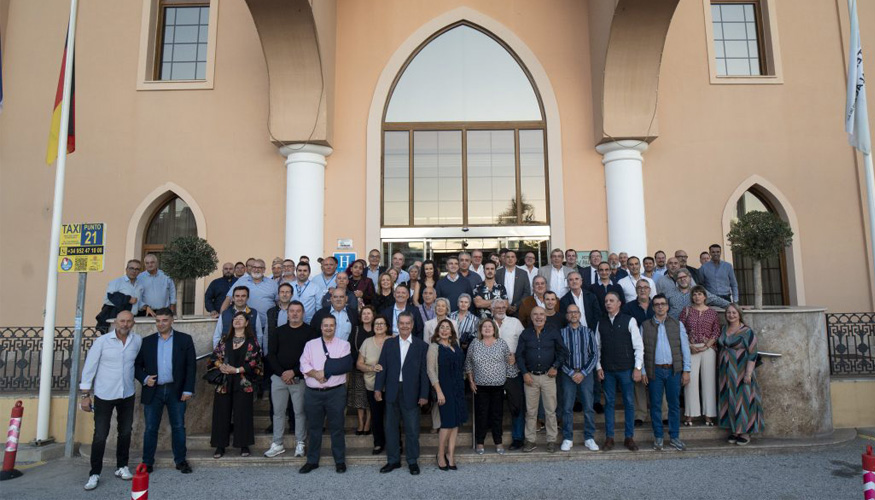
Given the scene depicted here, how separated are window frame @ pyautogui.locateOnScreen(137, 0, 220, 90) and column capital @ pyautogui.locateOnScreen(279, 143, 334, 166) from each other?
7.42 ft

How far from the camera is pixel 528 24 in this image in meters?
10.9

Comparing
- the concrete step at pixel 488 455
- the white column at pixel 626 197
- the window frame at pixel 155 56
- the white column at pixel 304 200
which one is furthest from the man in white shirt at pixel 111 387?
the white column at pixel 626 197

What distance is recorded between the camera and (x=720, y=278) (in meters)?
7.88

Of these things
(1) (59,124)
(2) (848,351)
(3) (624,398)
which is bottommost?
(3) (624,398)

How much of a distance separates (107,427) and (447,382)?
12.3 feet

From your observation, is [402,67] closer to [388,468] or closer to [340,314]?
[340,314]

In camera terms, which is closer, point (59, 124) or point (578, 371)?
point (578, 371)

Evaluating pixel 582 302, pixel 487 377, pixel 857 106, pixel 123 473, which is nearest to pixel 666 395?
pixel 582 302

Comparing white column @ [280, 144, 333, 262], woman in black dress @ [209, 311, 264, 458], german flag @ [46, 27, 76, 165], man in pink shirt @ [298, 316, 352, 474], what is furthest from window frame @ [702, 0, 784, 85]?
german flag @ [46, 27, 76, 165]

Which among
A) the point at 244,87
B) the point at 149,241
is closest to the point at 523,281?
the point at 244,87

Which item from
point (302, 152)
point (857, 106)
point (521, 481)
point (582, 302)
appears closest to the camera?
point (521, 481)

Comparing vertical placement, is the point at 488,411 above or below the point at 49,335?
below

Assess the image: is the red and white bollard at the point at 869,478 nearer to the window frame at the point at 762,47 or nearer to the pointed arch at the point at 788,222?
the pointed arch at the point at 788,222

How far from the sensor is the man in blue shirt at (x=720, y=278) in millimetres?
7824
